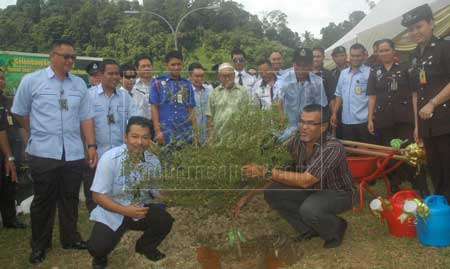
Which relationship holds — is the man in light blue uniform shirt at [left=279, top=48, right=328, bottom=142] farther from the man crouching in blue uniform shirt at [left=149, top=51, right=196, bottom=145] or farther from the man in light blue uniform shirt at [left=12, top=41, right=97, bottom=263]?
the man in light blue uniform shirt at [left=12, top=41, right=97, bottom=263]

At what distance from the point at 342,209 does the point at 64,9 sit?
2200 inches

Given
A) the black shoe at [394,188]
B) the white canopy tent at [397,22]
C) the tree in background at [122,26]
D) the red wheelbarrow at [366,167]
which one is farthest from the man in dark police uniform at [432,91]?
the tree in background at [122,26]

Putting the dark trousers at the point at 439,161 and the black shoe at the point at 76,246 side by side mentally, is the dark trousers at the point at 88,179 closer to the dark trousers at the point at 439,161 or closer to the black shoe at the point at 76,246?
the black shoe at the point at 76,246

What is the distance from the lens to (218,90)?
3.45 m

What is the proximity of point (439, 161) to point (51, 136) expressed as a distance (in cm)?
341

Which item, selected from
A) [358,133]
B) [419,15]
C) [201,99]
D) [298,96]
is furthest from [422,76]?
[201,99]

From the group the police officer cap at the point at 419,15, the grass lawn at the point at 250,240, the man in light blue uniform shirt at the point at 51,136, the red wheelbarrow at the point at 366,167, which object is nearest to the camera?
the grass lawn at the point at 250,240

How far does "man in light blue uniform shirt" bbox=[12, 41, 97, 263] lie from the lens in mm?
3592

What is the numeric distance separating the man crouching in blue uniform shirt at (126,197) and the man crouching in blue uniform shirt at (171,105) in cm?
21

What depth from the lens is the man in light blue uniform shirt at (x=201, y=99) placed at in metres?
3.06

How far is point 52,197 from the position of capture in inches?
146

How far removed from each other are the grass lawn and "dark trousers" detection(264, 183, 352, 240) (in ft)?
0.59

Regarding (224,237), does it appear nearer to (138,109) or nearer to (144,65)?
(138,109)

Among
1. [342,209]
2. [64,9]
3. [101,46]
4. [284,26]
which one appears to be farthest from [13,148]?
[284,26]
